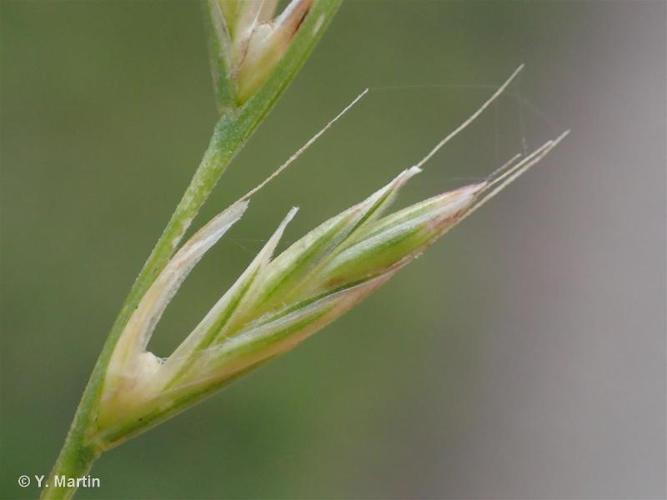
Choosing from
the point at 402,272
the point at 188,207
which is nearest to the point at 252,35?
the point at 188,207

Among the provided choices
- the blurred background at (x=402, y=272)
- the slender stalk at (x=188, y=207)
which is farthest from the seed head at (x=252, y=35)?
the blurred background at (x=402, y=272)

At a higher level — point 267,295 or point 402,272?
point 402,272

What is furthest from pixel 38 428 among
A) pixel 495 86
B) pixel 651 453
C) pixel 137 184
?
pixel 651 453

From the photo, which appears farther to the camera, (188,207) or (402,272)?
(402,272)

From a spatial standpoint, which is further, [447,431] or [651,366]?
[651,366]

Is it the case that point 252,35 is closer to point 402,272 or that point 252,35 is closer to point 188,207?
point 188,207

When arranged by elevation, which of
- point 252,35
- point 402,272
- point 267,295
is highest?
point 402,272

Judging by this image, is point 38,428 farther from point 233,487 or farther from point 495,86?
point 495,86

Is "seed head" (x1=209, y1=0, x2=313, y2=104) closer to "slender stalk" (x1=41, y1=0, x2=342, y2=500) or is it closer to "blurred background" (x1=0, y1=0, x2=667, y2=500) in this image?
"slender stalk" (x1=41, y1=0, x2=342, y2=500)
